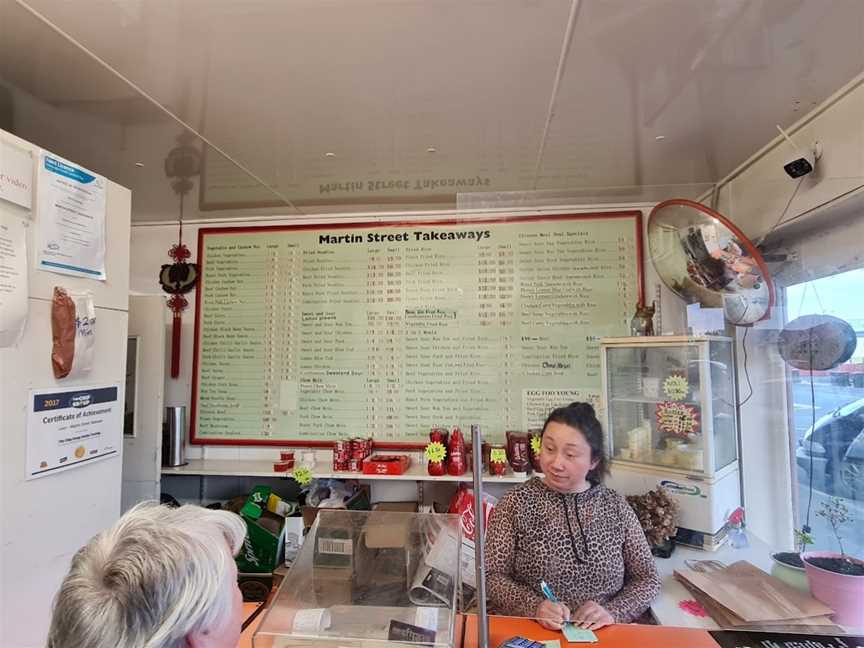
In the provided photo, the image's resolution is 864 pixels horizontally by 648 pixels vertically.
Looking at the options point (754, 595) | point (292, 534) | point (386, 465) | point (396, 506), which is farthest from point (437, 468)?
point (754, 595)

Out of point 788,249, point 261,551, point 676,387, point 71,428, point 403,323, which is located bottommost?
point 261,551

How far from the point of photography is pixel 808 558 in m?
1.03

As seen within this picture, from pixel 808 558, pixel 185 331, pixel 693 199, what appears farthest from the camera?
pixel 185 331

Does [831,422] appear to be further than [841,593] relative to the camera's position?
Yes

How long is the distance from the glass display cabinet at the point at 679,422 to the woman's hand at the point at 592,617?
1.06ft

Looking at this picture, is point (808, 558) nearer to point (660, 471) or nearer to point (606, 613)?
point (660, 471)

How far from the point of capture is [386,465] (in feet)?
6.40

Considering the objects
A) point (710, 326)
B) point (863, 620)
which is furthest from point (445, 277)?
point (863, 620)

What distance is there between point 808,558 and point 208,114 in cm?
208

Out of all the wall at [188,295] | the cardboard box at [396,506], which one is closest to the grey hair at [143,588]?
the cardboard box at [396,506]

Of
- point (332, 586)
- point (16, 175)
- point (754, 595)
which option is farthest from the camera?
point (16, 175)

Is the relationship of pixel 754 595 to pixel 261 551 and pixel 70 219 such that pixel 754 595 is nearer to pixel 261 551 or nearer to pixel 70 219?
pixel 261 551

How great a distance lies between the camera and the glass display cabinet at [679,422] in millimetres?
1187

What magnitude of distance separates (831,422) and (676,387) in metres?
0.42
